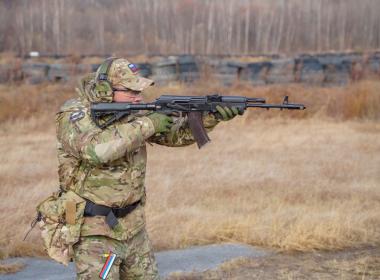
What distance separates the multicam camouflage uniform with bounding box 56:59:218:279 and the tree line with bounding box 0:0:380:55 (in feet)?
64.5

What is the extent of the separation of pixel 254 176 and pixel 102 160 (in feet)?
18.9

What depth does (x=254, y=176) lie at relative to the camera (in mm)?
8656

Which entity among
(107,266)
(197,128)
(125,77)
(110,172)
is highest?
(125,77)

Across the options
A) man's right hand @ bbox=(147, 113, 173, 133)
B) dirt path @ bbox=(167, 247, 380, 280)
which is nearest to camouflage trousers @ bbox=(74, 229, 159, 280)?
man's right hand @ bbox=(147, 113, 173, 133)

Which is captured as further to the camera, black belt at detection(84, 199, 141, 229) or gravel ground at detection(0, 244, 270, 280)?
gravel ground at detection(0, 244, 270, 280)

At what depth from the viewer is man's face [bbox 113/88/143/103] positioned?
10.9ft

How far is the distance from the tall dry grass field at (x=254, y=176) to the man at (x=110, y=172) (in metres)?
2.43

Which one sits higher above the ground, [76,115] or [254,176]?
[76,115]

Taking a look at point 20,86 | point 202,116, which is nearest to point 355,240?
point 202,116

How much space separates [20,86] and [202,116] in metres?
13.5

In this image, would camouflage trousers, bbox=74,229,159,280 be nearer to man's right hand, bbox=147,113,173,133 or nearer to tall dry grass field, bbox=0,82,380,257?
man's right hand, bbox=147,113,173,133

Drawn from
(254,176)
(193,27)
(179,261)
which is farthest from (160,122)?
(193,27)

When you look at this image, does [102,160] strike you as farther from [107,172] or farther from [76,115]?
[76,115]

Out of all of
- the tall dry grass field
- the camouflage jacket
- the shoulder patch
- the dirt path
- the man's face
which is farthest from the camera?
the tall dry grass field
